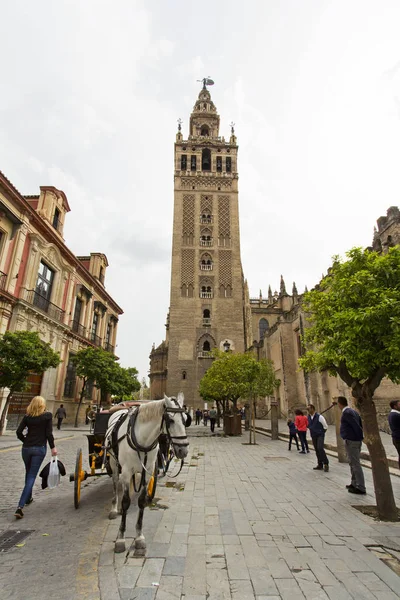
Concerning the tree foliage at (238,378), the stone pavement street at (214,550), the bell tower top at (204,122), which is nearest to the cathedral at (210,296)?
the bell tower top at (204,122)

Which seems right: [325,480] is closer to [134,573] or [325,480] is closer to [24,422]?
[134,573]

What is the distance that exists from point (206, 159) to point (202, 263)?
1759cm

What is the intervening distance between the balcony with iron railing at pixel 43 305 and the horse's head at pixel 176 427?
14547 millimetres

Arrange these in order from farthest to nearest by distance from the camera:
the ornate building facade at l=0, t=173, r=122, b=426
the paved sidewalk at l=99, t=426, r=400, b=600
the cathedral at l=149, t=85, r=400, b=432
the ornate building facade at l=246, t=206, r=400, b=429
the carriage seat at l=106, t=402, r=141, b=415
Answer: the cathedral at l=149, t=85, r=400, b=432 → the ornate building facade at l=246, t=206, r=400, b=429 → the ornate building facade at l=0, t=173, r=122, b=426 → the carriage seat at l=106, t=402, r=141, b=415 → the paved sidewalk at l=99, t=426, r=400, b=600

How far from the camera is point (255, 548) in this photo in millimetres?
3459

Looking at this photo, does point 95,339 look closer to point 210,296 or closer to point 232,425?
point 232,425

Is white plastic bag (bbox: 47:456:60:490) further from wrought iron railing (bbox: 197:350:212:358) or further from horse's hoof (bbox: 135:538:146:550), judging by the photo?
wrought iron railing (bbox: 197:350:212:358)

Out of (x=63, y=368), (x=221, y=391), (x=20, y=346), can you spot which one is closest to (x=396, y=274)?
(x=20, y=346)

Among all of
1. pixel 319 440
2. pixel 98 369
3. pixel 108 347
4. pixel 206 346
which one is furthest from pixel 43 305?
pixel 206 346

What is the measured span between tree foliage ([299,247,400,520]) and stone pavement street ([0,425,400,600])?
952 mm

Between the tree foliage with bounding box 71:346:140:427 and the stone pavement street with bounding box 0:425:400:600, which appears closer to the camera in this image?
the stone pavement street with bounding box 0:425:400:600

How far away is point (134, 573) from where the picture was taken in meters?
2.88

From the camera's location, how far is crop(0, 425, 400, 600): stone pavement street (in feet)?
8.77

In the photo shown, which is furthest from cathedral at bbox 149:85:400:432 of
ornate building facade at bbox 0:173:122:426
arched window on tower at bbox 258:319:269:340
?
ornate building facade at bbox 0:173:122:426
